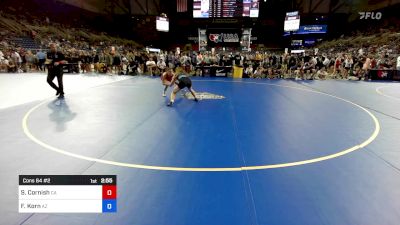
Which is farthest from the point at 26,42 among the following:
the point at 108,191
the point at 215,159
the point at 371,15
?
the point at 371,15

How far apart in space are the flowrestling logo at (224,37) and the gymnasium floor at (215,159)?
30.7 m

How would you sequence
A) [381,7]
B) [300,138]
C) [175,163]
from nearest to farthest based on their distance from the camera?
[175,163] < [300,138] < [381,7]

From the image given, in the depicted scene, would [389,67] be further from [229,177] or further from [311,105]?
[229,177]

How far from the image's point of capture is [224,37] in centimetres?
3753

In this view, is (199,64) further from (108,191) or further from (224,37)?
(224,37)

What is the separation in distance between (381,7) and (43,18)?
4242cm

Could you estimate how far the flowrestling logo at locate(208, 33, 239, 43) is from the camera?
123 ft

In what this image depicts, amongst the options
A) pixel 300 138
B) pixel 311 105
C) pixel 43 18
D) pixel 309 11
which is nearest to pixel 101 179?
pixel 300 138

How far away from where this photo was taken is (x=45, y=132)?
5645mm

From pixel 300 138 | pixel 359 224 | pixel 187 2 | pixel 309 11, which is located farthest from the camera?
pixel 309 11

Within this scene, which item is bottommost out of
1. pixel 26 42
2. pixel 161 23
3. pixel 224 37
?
pixel 26 42

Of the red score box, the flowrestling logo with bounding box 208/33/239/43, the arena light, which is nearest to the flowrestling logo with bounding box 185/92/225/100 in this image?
the red score box
